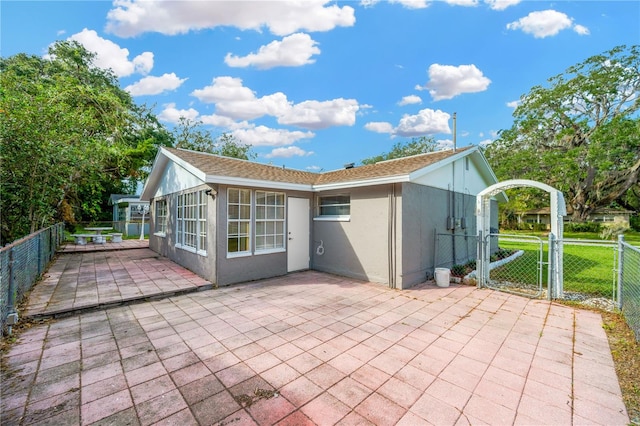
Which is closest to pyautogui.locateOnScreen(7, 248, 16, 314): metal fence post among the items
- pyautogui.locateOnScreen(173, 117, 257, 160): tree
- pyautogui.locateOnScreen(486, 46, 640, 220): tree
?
pyautogui.locateOnScreen(173, 117, 257, 160): tree

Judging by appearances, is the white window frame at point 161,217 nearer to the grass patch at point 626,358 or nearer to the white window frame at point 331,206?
the white window frame at point 331,206

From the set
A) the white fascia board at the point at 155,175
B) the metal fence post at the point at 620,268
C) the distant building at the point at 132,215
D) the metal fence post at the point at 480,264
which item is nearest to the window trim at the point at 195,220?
the white fascia board at the point at 155,175

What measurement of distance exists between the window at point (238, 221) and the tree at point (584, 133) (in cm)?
2350

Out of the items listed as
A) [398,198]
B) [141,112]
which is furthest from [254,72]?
[141,112]

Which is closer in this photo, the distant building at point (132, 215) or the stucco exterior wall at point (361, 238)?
the stucco exterior wall at point (361, 238)

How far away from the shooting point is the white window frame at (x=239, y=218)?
6582 mm

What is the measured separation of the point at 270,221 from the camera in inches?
289

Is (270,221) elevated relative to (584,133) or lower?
lower

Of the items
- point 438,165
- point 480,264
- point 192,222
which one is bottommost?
point 480,264

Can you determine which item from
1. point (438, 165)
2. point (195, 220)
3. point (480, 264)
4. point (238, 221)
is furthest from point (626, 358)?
point (195, 220)

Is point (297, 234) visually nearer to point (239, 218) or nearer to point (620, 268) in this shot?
point (239, 218)

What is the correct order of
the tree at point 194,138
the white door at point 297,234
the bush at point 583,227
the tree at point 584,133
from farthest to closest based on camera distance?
the tree at point 194,138 → the bush at point 583,227 → the tree at point 584,133 → the white door at point 297,234

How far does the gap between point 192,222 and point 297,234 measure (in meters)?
3.12

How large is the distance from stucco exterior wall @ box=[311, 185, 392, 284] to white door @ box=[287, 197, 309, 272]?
404 mm
